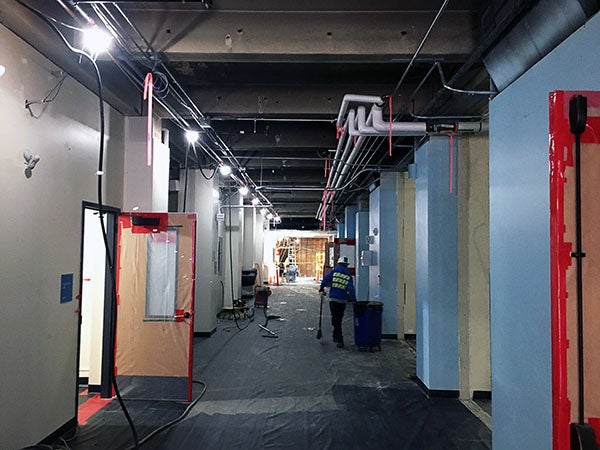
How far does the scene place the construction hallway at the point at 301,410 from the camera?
334cm

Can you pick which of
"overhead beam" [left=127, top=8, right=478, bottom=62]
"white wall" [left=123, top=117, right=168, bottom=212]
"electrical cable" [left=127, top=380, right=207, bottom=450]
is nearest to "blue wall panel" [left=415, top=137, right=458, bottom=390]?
"overhead beam" [left=127, top=8, right=478, bottom=62]

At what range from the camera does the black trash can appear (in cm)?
632

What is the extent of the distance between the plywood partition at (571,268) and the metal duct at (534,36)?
1.19 meters

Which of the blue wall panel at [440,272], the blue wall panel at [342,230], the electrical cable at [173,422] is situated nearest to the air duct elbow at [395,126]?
the blue wall panel at [440,272]

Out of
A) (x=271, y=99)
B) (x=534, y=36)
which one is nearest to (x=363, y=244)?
(x=271, y=99)

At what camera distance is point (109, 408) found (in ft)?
13.1

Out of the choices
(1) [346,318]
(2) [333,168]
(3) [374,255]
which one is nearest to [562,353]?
(2) [333,168]

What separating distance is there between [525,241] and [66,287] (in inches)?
141

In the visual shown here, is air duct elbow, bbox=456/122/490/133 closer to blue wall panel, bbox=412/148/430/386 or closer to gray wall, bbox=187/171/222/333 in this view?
blue wall panel, bbox=412/148/430/386

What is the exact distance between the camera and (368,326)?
6.37 m

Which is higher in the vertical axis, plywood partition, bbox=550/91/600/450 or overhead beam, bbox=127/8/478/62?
overhead beam, bbox=127/8/478/62

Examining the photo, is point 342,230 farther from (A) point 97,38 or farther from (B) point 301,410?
(A) point 97,38

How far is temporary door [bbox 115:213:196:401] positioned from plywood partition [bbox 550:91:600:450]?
357cm

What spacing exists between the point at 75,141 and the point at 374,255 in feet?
18.1
